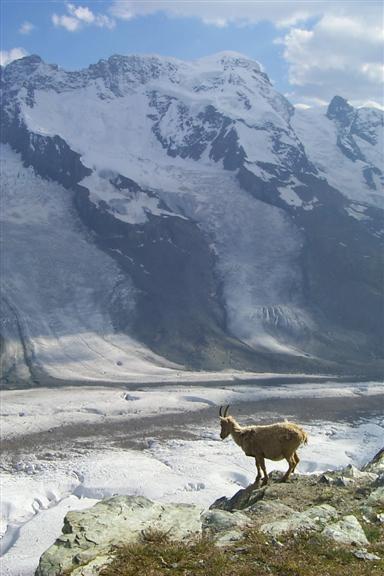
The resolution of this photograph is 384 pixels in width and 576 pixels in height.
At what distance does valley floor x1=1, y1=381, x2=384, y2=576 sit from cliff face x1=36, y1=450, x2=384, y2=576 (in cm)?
2013

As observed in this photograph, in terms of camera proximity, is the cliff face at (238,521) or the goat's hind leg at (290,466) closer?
the cliff face at (238,521)

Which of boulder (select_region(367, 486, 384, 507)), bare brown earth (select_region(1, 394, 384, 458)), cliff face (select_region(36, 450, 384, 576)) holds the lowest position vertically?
bare brown earth (select_region(1, 394, 384, 458))

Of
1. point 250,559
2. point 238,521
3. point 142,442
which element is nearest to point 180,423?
point 142,442

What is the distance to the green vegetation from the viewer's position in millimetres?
10695

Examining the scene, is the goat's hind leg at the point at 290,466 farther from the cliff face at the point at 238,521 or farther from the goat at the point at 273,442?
the cliff face at the point at 238,521

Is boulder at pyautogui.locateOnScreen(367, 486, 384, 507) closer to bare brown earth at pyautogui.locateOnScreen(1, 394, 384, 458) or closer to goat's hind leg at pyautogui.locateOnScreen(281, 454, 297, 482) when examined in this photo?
goat's hind leg at pyautogui.locateOnScreen(281, 454, 297, 482)

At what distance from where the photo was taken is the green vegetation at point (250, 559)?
10695 mm

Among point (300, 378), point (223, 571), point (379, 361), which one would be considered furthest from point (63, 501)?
point (379, 361)

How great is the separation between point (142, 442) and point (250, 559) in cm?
6727

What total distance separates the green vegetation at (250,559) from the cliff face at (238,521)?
14cm

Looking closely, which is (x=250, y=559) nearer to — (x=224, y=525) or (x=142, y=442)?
(x=224, y=525)

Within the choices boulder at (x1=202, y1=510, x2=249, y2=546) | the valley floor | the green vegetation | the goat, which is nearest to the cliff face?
boulder at (x1=202, y1=510, x2=249, y2=546)

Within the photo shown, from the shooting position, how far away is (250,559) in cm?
1128

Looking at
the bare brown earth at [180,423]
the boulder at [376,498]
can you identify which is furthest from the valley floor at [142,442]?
the boulder at [376,498]
